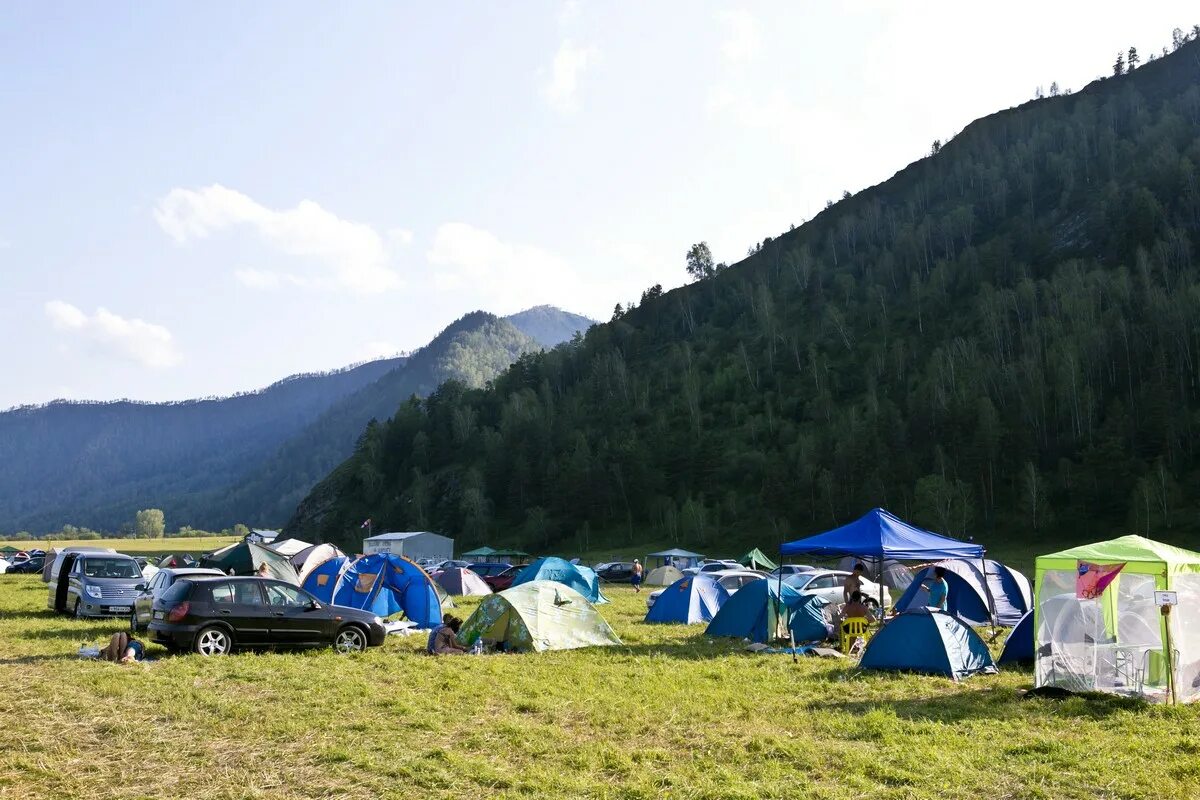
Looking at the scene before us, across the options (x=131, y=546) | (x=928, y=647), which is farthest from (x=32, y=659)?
(x=131, y=546)

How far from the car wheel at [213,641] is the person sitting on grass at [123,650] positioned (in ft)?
3.07

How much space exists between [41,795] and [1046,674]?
12.4 m

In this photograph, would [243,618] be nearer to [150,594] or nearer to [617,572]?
[150,594]

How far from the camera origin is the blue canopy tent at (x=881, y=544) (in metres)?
18.5

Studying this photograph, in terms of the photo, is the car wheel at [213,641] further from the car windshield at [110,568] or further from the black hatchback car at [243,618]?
the car windshield at [110,568]

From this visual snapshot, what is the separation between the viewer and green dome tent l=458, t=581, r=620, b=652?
58.8ft

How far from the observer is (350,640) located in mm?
17891

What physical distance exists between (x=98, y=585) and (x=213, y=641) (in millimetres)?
9052

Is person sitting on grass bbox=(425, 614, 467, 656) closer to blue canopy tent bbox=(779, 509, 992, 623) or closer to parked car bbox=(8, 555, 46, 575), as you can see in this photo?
blue canopy tent bbox=(779, 509, 992, 623)

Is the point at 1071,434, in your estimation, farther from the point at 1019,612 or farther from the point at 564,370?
the point at 564,370

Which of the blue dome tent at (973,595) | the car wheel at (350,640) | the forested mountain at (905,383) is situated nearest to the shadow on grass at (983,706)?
the blue dome tent at (973,595)

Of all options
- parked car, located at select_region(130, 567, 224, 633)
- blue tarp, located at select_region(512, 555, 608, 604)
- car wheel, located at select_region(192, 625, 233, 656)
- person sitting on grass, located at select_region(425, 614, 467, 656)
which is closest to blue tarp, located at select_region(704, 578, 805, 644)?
person sitting on grass, located at select_region(425, 614, 467, 656)

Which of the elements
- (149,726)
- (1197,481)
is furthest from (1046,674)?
(1197,481)

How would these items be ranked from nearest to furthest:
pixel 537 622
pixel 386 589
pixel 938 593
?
pixel 537 622 → pixel 938 593 → pixel 386 589
